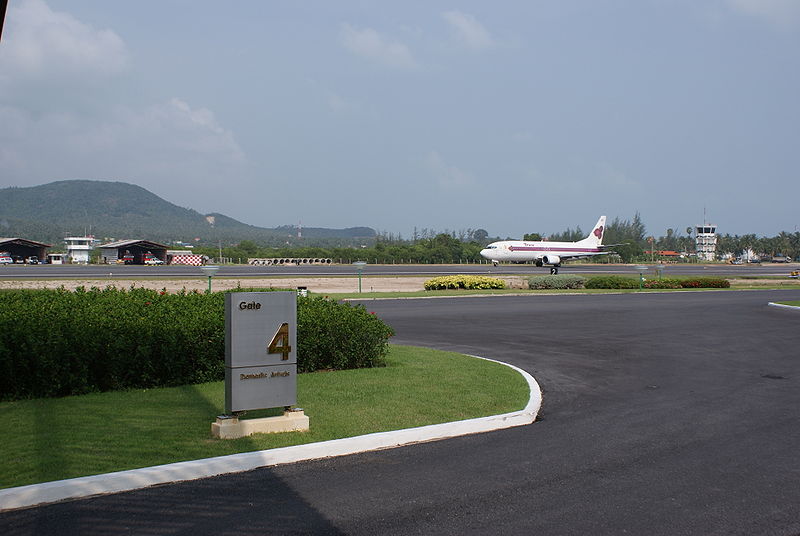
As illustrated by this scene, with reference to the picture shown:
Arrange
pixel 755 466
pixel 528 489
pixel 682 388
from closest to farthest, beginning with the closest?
pixel 528 489
pixel 755 466
pixel 682 388

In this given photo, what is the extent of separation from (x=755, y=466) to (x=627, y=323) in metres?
14.8

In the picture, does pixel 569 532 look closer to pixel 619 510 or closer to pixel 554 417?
pixel 619 510

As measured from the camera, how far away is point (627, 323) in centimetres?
2162

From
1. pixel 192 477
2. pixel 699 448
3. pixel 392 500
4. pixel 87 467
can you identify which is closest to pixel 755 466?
pixel 699 448

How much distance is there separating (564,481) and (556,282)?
113 feet

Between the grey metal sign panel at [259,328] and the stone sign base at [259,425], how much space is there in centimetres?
60

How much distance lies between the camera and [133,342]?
32.9ft

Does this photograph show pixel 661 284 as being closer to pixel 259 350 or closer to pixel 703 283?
pixel 703 283

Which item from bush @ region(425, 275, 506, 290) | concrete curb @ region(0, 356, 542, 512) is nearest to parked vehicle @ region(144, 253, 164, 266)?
bush @ region(425, 275, 506, 290)

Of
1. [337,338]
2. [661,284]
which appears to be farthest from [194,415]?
[661,284]

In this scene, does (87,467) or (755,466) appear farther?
(755,466)

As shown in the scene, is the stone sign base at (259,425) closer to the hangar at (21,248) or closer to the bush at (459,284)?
the bush at (459,284)

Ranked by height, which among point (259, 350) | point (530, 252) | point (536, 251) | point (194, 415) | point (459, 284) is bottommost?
point (194, 415)

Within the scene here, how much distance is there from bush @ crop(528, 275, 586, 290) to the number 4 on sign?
33568mm
